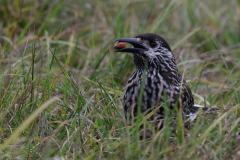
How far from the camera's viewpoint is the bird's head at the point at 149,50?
144 inches

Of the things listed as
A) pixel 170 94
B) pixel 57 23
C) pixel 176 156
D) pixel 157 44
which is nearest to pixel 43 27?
pixel 57 23

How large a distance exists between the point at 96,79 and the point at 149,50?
2.07 ft

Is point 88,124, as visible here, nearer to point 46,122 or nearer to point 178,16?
point 46,122

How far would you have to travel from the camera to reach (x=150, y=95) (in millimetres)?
3494

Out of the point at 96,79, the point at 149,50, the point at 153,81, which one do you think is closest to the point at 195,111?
the point at 153,81

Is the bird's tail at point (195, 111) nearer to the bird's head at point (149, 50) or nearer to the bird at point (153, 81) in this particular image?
the bird at point (153, 81)

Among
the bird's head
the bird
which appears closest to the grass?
the bird

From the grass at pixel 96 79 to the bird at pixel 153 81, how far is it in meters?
0.20

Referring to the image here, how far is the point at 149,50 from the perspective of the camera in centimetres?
370

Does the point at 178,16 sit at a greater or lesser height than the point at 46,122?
greater

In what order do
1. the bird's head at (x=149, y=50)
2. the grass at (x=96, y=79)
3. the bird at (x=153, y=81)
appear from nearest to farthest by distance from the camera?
the grass at (x=96, y=79), the bird at (x=153, y=81), the bird's head at (x=149, y=50)

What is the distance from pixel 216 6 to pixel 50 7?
11.1ft

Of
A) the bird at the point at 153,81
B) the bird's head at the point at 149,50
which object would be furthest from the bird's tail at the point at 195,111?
the bird's head at the point at 149,50

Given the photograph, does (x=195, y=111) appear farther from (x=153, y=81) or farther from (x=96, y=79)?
(x=96, y=79)
